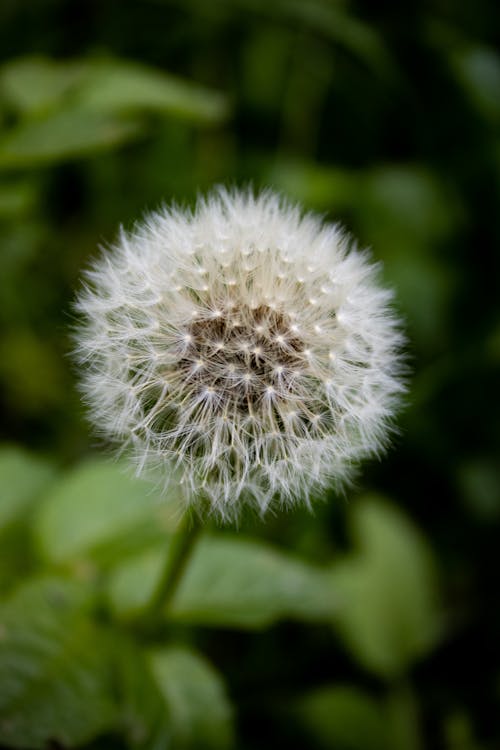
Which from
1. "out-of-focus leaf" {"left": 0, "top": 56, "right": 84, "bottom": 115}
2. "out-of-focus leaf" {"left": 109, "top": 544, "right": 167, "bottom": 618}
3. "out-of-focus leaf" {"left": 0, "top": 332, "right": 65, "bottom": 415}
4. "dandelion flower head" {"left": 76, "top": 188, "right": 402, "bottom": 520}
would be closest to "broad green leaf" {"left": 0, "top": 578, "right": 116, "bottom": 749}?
"out-of-focus leaf" {"left": 109, "top": 544, "right": 167, "bottom": 618}

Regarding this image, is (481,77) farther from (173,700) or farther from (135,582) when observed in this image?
(173,700)

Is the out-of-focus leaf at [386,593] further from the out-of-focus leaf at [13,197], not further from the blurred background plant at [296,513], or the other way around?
the out-of-focus leaf at [13,197]

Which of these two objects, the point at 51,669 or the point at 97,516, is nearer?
the point at 51,669

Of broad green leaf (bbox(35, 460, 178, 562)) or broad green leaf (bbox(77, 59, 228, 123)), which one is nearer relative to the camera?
broad green leaf (bbox(35, 460, 178, 562))

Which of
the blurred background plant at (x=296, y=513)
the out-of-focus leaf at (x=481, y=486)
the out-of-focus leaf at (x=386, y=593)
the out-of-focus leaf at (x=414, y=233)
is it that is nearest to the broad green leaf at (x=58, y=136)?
the blurred background plant at (x=296, y=513)

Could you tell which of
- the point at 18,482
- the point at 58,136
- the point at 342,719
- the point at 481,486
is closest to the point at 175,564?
the point at 18,482

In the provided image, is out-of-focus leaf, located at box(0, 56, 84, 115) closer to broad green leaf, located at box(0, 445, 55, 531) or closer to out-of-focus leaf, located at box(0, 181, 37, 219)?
out-of-focus leaf, located at box(0, 181, 37, 219)
